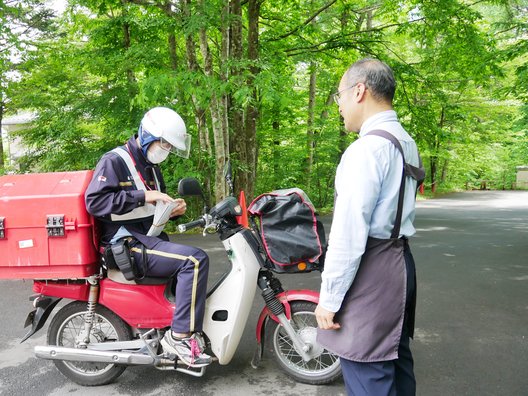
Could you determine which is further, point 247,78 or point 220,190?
point 220,190

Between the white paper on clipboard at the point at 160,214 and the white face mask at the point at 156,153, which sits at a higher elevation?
the white face mask at the point at 156,153

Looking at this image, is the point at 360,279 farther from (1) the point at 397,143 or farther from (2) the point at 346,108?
(2) the point at 346,108

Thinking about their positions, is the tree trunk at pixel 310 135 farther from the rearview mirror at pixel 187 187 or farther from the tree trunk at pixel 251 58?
the rearview mirror at pixel 187 187

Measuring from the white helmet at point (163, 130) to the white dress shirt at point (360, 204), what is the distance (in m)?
1.48

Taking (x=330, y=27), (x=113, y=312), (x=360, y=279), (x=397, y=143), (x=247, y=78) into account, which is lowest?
(x=113, y=312)

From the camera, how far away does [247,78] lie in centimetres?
793

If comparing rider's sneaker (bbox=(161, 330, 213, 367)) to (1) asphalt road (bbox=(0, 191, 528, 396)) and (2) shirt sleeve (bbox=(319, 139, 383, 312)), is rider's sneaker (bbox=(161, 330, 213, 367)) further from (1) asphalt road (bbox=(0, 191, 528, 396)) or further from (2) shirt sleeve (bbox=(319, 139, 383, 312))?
(2) shirt sleeve (bbox=(319, 139, 383, 312))

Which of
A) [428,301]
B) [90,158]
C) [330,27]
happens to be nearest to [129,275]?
[428,301]

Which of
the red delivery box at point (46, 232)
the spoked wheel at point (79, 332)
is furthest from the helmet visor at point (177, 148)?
the spoked wheel at point (79, 332)

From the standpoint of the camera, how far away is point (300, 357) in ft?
11.0

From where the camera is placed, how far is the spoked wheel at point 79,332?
3195mm

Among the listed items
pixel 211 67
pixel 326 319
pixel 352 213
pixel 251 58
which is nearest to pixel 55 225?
pixel 326 319

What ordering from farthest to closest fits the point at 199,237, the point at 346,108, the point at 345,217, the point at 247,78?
1. the point at 199,237
2. the point at 247,78
3. the point at 346,108
4. the point at 345,217

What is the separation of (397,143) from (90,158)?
953cm
